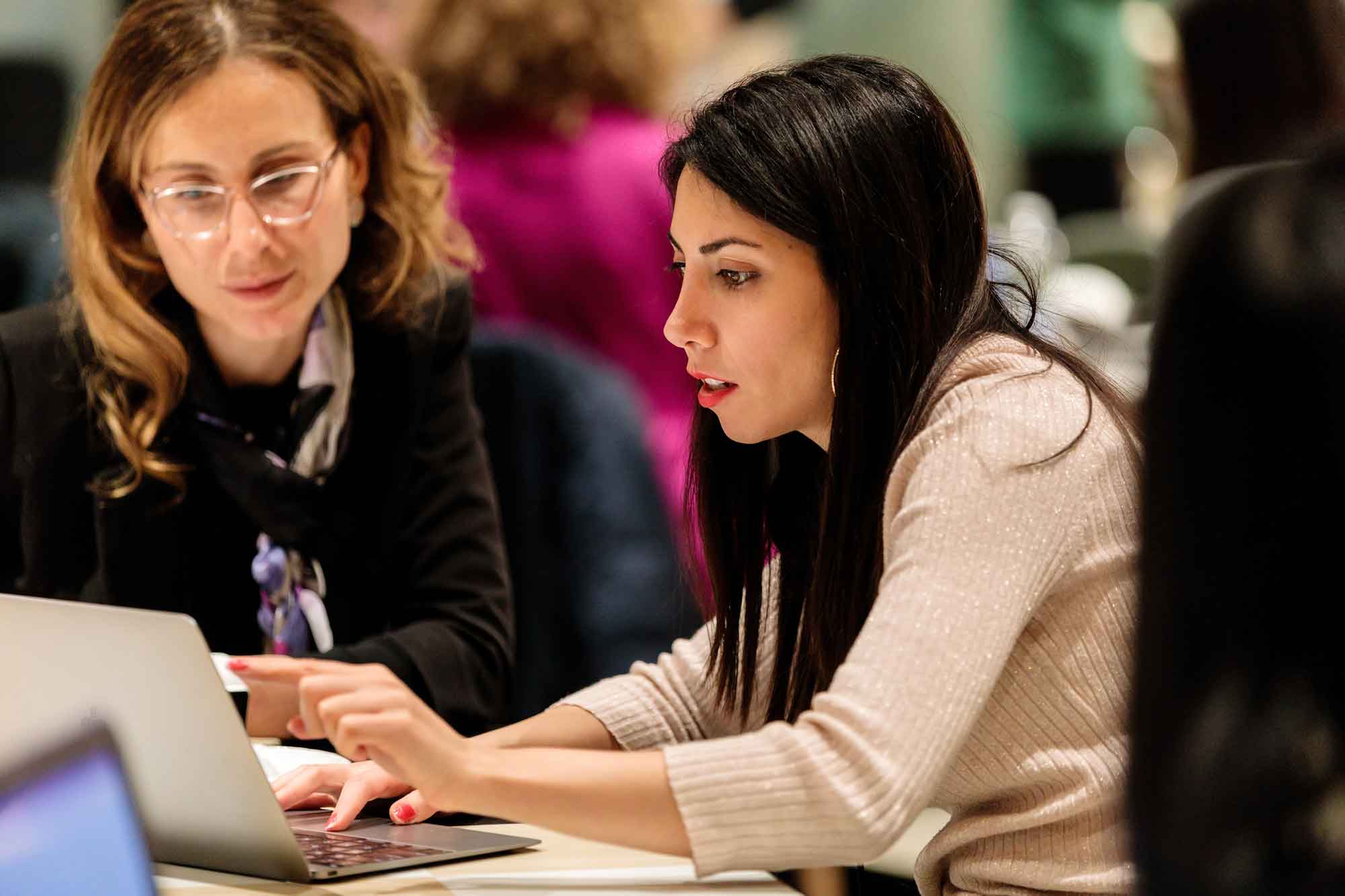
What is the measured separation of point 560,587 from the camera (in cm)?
188

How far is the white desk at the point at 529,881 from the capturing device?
106cm

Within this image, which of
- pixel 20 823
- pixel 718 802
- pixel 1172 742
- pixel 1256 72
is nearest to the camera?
pixel 1172 742

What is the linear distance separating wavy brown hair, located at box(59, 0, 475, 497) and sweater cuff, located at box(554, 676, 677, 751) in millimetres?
543

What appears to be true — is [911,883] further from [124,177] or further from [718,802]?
[124,177]

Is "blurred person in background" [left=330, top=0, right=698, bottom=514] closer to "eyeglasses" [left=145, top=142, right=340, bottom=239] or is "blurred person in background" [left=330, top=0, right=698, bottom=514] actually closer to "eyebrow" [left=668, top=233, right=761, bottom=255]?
"eyeglasses" [left=145, top=142, right=340, bottom=239]

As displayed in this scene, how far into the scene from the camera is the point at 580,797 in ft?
3.12

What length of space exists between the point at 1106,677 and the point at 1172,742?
45 centimetres

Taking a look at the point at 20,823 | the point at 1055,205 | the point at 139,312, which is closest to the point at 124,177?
the point at 139,312

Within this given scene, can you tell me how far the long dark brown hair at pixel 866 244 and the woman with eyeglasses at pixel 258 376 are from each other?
517mm

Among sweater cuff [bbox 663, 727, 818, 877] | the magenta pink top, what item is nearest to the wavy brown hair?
sweater cuff [bbox 663, 727, 818, 877]

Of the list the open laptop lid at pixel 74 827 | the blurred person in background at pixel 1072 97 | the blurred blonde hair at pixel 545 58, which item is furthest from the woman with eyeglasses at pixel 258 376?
the blurred person in background at pixel 1072 97

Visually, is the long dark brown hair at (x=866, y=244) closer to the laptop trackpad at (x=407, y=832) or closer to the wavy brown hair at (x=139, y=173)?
the laptop trackpad at (x=407, y=832)

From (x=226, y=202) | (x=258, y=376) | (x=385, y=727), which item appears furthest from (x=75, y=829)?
(x=258, y=376)

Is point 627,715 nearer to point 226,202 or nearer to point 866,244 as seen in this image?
point 866,244
